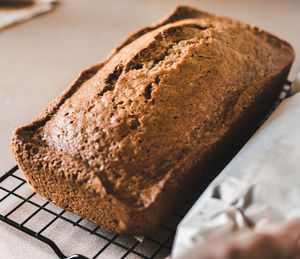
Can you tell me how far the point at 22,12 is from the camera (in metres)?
2.55

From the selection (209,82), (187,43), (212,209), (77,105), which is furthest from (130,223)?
(187,43)

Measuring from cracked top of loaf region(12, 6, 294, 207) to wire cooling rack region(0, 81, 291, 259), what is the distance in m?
0.15

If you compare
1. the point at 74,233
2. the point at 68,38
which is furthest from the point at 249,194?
the point at 68,38

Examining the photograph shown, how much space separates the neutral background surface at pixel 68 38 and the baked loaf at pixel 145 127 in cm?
41

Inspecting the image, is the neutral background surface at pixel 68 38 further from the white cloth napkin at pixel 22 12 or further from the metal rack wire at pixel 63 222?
the metal rack wire at pixel 63 222

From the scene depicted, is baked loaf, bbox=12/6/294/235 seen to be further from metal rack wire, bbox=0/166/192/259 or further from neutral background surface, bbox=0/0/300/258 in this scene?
neutral background surface, bbox=0/0/300/258

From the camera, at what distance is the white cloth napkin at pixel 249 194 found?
0.82 meters

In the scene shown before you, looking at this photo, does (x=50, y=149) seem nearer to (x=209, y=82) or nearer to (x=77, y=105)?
(x=77, y=105)

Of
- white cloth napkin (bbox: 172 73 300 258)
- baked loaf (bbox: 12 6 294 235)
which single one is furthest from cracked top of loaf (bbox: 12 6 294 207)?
white cloth napkin (bbox: 172 73 300 258)

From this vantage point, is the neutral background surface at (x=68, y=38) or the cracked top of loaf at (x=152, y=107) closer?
the cracked top of loaf at (x=152, y=107)

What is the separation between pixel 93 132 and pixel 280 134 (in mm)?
483

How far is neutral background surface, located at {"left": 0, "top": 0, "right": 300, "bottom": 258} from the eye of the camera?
174cm

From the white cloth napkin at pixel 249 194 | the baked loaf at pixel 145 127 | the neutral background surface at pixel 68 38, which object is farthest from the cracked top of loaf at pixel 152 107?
the neutral background surface at pixel 68 38

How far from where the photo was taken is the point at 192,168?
101cm
